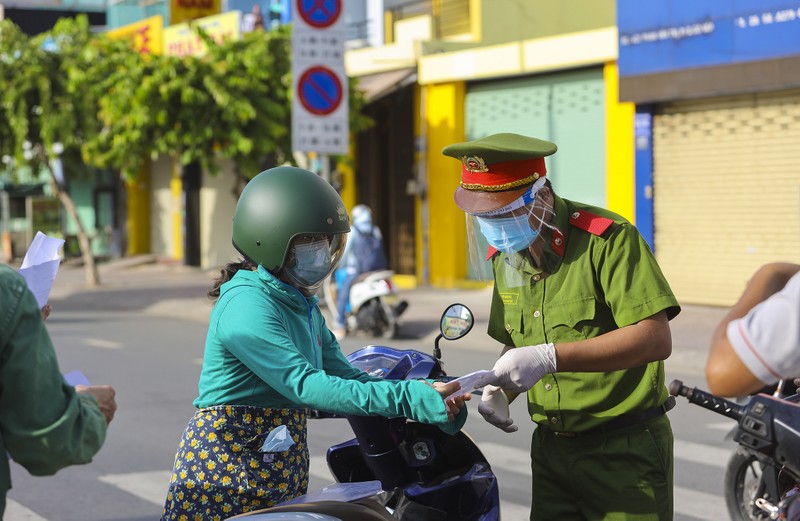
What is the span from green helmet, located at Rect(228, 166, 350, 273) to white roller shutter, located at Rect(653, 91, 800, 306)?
41.4 feet

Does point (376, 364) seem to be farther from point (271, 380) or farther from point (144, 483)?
point (144, 483)

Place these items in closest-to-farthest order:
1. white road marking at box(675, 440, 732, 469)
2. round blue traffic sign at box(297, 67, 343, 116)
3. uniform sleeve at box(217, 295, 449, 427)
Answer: uniform sleeve at box(217, 295, 449, 427), white road marking at box(675, 440, 732, 469), round blue traffic sign at box(297, 67, 343, 116)

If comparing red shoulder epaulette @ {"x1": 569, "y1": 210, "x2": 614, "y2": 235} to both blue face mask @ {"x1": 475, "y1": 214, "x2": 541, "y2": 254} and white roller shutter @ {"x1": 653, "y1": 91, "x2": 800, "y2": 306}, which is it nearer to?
blue face mask @ {"x1": 475, "y1": 214, "x2": 541, "y2": 254}

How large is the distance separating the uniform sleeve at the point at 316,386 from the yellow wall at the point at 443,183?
1739cm

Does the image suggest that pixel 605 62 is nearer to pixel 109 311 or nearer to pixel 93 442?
pixel 109 311

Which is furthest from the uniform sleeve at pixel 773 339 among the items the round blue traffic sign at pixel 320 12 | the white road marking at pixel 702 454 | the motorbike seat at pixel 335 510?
the round blue traffic sign at pixel 320 12

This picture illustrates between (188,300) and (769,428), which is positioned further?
(188,300)

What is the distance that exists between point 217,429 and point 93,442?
0.61 meters

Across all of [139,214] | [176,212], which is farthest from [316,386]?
[139,214]

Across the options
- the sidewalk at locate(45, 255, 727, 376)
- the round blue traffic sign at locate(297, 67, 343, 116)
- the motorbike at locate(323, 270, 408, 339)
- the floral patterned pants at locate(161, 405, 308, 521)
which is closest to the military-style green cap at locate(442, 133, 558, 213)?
the floral patterned pants at locate(161, 405, 308, 521)

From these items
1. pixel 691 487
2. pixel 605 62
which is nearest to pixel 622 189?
pixel 605 62

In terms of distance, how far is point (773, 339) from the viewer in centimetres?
217

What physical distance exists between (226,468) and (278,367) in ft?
1.03

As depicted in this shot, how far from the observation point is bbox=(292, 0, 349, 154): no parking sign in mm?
15219
